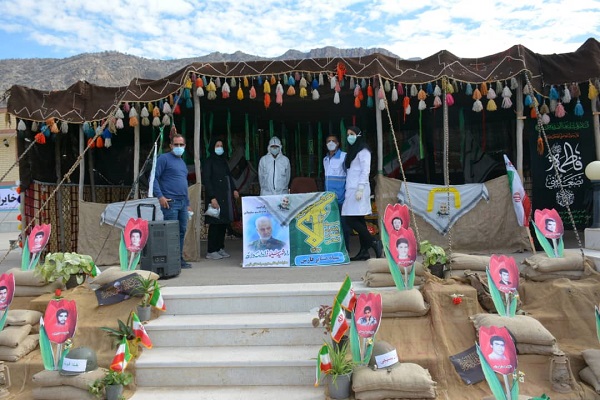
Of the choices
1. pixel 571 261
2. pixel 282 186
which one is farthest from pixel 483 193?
pixel 282 186

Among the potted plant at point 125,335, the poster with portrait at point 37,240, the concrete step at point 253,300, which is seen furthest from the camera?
the poster with portrait at point 37,240

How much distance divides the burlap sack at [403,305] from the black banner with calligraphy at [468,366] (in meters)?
0.50

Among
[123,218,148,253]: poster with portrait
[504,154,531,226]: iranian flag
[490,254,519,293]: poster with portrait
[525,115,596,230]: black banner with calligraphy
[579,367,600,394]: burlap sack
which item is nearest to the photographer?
[579,367,600,394]: burlap sack

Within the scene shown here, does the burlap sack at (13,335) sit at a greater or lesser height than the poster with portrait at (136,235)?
lesser

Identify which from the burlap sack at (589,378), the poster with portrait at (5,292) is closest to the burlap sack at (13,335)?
the poster with portrait at (5,292)

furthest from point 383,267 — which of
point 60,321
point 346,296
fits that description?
point 60,321

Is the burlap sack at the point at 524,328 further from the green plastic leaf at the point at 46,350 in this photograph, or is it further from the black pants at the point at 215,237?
the black pants at the point at 215,237

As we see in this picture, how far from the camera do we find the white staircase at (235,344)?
3.76 metres

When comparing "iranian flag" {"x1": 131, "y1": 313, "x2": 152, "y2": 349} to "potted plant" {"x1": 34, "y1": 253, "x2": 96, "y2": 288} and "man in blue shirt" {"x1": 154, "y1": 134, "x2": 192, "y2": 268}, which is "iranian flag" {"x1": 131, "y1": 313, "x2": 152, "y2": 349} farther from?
"man in blue shirt" {"x1": 154, "y1": 134, "x2": 192, "y2": 268}

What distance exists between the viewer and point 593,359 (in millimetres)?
3623

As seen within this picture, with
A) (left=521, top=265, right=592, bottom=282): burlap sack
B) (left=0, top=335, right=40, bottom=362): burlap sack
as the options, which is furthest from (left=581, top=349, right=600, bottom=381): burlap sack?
(left=0, top=335, right=40, bottom=362): burlap sack

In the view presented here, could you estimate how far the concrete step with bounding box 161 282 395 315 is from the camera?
455 centimetres

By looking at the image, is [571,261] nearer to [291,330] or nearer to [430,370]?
[430,370]

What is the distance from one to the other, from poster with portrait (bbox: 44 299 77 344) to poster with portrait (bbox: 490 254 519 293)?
3417 mm
